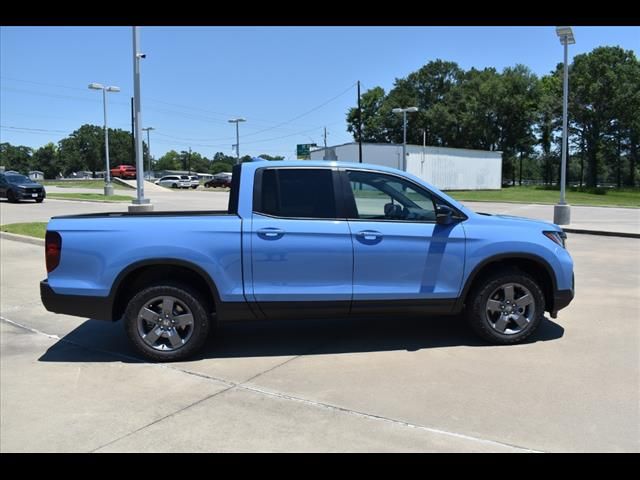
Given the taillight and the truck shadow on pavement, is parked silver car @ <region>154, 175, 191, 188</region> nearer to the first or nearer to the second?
the truck shadow on pavement

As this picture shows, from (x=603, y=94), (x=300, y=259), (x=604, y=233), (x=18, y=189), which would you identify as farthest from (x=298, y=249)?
(x=603, y=94)

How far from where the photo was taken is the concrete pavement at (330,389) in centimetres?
342

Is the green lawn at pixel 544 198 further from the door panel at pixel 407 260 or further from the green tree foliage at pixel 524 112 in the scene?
the door panel at pixel 407 260

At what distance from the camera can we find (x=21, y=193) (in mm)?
26609

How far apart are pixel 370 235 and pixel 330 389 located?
57.9 inches

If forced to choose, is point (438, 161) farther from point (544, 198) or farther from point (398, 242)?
point (398, 242)

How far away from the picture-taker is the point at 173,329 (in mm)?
4863

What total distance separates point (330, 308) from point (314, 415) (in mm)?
1337

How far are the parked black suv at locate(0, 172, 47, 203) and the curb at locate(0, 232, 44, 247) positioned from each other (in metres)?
15.2

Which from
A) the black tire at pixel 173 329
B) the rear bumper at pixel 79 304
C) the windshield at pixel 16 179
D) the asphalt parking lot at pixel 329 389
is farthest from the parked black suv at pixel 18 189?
the black tire at pixel 173 329

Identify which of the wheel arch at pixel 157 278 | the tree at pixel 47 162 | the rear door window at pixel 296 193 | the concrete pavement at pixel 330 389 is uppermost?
the tree at pixel 47 162

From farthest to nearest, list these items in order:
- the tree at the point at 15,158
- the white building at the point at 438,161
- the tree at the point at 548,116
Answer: the tree at the point at 15,158
the tree at the point at 548,116
the white building at the point at 438,161
